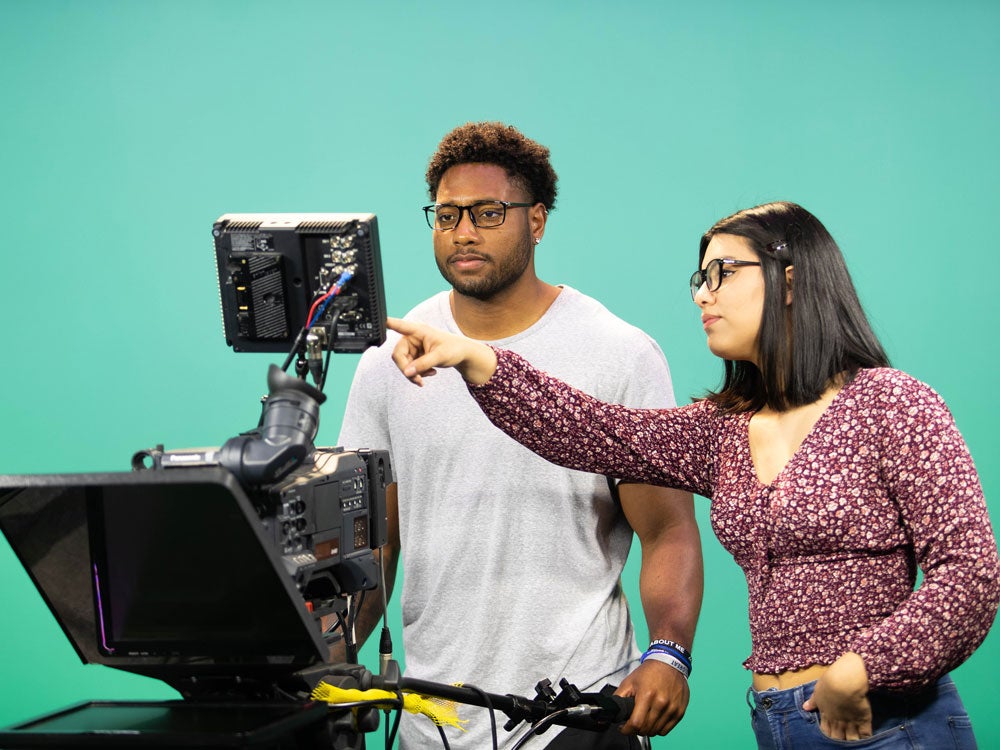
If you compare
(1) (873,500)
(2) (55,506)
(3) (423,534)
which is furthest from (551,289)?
Answer: (2) (55,506)

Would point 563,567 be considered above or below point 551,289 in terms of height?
below

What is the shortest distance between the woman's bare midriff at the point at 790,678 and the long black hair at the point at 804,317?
36 centimetres

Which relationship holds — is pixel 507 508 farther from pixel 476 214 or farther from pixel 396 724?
pixel 396 724

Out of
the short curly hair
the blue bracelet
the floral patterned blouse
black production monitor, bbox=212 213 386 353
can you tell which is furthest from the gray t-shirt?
black production monitor, bbox=212 213 386 353

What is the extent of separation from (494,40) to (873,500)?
2249 mm

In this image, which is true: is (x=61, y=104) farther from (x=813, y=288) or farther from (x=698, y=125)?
(x=813, y=288)

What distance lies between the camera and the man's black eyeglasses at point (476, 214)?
2225 mm

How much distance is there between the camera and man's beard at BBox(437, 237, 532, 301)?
2.19 metres

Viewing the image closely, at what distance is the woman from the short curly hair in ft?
1.88

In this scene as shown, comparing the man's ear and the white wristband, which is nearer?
the white wristband

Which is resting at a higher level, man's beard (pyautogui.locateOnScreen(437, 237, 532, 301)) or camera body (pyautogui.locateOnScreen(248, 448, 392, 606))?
man's beard (pyautogui.locateOnScreen(437, 237, 532, 301))

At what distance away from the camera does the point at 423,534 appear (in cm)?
215

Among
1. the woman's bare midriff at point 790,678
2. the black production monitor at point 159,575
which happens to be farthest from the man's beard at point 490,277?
the black production monitor at point 159,575

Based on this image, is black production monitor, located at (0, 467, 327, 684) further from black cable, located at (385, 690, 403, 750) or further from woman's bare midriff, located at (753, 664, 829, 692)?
woman's bare midriff, located at (753, 664, 829, 692)
